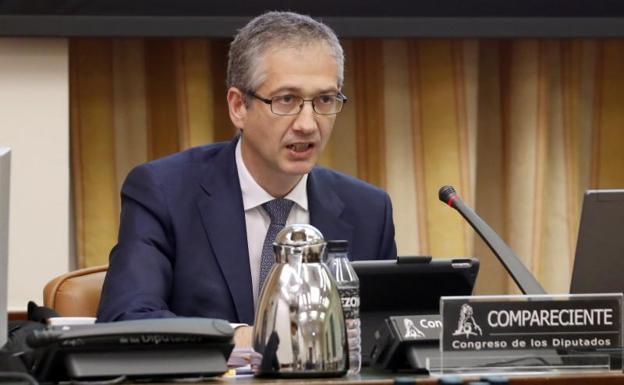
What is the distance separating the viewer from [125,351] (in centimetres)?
157

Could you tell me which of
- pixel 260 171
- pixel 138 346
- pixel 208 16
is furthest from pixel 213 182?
pixel 138 346

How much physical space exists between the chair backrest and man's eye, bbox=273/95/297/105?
1.92 ft

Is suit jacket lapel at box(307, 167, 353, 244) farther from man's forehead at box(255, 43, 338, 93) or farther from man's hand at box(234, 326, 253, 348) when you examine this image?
man's hand at box(234, 326, 253, 348)

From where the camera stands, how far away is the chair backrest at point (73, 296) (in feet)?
8.24

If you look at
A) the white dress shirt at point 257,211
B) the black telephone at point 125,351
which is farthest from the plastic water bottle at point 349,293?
the white dress shirt at point 257,211

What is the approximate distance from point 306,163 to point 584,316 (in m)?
0.86

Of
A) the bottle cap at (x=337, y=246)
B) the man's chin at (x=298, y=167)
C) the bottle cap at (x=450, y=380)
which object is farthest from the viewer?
the man's chin at (x=298, y=167)

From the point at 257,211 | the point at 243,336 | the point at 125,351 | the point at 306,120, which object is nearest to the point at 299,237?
the point at 125,351

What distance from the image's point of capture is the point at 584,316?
5.57ft

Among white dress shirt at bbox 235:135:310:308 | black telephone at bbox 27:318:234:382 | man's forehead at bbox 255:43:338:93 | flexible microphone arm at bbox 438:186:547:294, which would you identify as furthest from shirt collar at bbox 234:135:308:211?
black telephone at bbox 27:318:234:382

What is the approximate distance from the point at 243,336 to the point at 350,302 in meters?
0.33

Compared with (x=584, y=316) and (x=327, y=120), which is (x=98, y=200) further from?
(x=584, y=316)

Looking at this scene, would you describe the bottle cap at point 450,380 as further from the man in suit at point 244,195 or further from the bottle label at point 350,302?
the man in suit at point 244,195

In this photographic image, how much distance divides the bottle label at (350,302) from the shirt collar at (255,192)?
739mm
